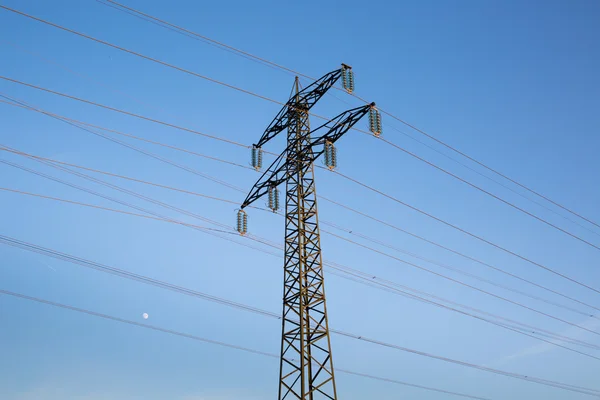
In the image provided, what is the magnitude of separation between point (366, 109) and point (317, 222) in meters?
5.33

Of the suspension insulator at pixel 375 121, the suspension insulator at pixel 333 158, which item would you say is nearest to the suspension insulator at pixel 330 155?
the suspension insulator at pixel 333 158

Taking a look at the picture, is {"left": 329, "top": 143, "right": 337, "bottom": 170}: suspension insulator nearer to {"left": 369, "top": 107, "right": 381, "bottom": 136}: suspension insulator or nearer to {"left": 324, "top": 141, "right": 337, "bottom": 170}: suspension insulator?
{"left": 324, "top": 141, "right": 337, "bottom": 170}: suspension insulator

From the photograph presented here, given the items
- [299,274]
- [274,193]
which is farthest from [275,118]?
[299,274]

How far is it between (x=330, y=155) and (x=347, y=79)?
345cm

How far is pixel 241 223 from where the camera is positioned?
27859 millimetres

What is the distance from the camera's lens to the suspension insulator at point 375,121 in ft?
78.0

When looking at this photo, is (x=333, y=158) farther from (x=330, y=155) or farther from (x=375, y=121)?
(x=375, y=121)

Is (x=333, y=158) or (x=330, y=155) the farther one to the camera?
(x=330, y=155)

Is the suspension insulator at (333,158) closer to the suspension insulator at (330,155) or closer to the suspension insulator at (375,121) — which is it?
the suspension insulator at (330,155)

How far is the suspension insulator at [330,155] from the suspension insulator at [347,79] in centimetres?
252

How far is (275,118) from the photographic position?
27750mm

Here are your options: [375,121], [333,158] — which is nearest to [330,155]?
[333,158]

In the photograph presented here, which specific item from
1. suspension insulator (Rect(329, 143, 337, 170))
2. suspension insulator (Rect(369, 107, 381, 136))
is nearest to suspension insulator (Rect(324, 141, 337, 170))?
suspension insulator (Rect(329, 143, 337, 170))

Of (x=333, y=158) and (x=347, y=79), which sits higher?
(x=347, y=79)
